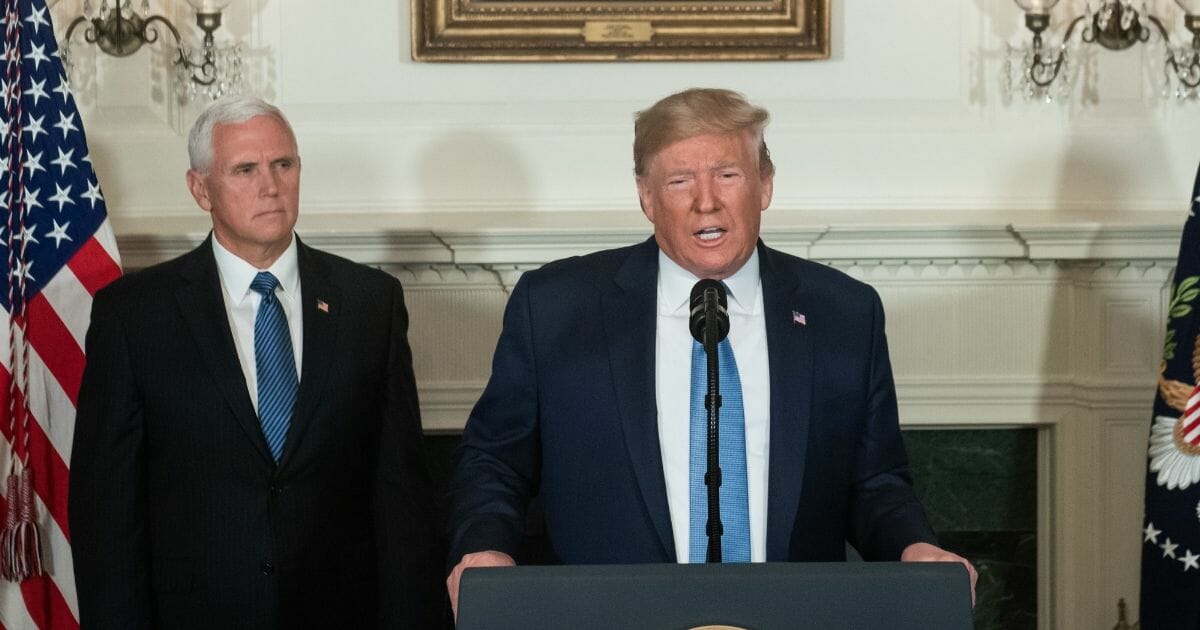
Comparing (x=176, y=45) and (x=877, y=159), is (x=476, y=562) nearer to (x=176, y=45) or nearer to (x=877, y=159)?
(x=877, y=159)

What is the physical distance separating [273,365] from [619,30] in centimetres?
180

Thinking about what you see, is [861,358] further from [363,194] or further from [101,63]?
[101,63]

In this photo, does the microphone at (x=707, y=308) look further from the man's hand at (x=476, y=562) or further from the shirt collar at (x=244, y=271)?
the shirt collar at (x=244, y=271)

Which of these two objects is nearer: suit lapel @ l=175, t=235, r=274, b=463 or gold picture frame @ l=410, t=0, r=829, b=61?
suit lapel @ l=175, t=235, r=274, b=463

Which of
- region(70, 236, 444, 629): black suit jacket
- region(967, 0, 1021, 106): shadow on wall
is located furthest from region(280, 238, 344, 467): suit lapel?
region(967, 0, 1021, 106): shadow on wall

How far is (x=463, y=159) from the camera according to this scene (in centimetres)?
443

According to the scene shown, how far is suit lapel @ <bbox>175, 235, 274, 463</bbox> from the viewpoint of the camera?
3027mm

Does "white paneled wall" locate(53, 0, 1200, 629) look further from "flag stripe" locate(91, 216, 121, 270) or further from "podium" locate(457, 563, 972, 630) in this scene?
"podium" locate(457, 563, 972, 630)

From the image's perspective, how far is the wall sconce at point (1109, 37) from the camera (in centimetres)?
430

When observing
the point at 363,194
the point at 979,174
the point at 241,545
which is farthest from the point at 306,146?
the point at 979,174

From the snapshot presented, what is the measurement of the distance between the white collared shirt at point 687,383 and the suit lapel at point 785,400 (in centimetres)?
2

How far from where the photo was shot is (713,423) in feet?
6.48

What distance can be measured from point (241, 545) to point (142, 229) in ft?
5.18

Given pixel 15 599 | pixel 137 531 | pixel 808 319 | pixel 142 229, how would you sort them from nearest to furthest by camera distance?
pixel 808 319 < pixel 137 531 < pixel 15 599 < pixel 142 229
